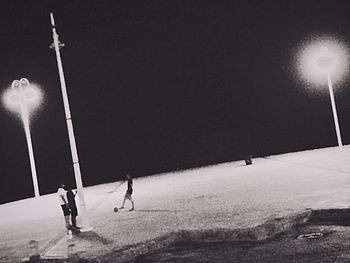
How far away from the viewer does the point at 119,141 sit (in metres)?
45.8

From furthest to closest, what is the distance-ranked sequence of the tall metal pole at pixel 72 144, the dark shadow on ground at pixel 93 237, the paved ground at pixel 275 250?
the tall metal pole at pixel 72 144 → the dark shadow on ground at pixel 93 237 → the paved ground at pixel 275 250

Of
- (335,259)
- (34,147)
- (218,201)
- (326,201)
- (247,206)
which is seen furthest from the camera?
(34,147)

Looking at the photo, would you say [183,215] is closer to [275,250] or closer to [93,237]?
[93,237]

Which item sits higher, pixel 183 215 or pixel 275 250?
pixel 183 215

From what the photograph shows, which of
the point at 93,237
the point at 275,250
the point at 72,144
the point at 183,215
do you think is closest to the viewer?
the point at 275,250

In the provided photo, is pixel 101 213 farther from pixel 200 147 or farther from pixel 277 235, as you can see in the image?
pixel 200 147

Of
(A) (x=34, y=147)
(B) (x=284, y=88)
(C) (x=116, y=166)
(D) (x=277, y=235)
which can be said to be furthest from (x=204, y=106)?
(D) (x=277, y=235)

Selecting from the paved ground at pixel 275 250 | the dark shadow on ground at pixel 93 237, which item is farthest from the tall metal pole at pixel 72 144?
the paved ground at pixel 275 250

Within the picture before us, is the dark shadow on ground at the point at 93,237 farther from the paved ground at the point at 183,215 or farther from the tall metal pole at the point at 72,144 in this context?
the tall metal pole at the point at 72,144

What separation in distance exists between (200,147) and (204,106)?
513 cm

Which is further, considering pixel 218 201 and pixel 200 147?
pixel 200 147

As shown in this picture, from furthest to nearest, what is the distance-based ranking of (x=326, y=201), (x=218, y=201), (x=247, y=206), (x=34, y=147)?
(x=34, y=147) → (x=218, y=201) → (x=247, y=206) → (x=326, y=201)

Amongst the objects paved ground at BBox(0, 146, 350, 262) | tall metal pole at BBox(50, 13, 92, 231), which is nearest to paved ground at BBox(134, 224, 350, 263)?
paved ground at BBox(0, 146, 350, 262)

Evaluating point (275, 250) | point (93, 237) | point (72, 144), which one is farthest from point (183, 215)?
point (275, 250)
